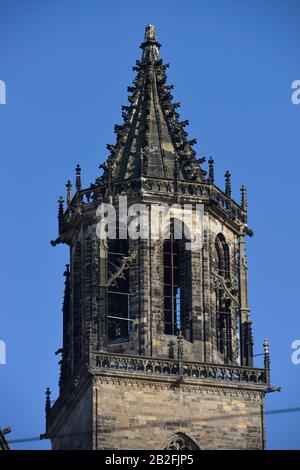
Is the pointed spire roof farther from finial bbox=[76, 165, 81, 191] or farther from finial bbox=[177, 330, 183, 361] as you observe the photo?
finial bbox=[177, 330, 183, 361]

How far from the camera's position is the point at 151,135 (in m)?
101

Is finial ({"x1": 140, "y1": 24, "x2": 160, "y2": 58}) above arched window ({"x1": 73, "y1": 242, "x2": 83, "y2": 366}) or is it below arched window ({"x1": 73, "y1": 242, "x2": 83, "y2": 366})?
above

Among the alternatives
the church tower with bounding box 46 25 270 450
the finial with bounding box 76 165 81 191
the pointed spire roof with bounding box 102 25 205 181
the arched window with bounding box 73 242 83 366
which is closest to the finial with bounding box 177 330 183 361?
the church tower with bounding box 46 25 270 450

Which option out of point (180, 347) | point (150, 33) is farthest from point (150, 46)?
point (180, 347)

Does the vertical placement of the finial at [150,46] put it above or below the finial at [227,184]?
above

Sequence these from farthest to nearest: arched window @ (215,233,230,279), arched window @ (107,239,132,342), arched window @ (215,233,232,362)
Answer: arched window @ (215,233,230,279) < arched window @ (215,233,232,362) < arched window @ (107,239,132,342)

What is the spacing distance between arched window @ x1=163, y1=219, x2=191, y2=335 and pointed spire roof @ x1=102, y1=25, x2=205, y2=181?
180 cm

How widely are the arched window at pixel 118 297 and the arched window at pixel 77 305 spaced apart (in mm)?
1218

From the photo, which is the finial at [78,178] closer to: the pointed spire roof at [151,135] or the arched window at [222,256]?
the pointed spire roof at [151,135]

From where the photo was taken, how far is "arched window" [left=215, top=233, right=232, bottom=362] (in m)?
98.6

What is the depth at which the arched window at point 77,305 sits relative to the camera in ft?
324

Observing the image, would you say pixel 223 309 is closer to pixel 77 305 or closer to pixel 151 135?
pixel 77 305

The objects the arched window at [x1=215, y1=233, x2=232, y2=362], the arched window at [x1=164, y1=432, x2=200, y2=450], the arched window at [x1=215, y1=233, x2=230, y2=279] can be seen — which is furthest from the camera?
the arched window at [x1=215, y1=233, x2=230, y2=279]

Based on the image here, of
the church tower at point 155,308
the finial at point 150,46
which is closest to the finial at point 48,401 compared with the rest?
the church tower at point 155,308
